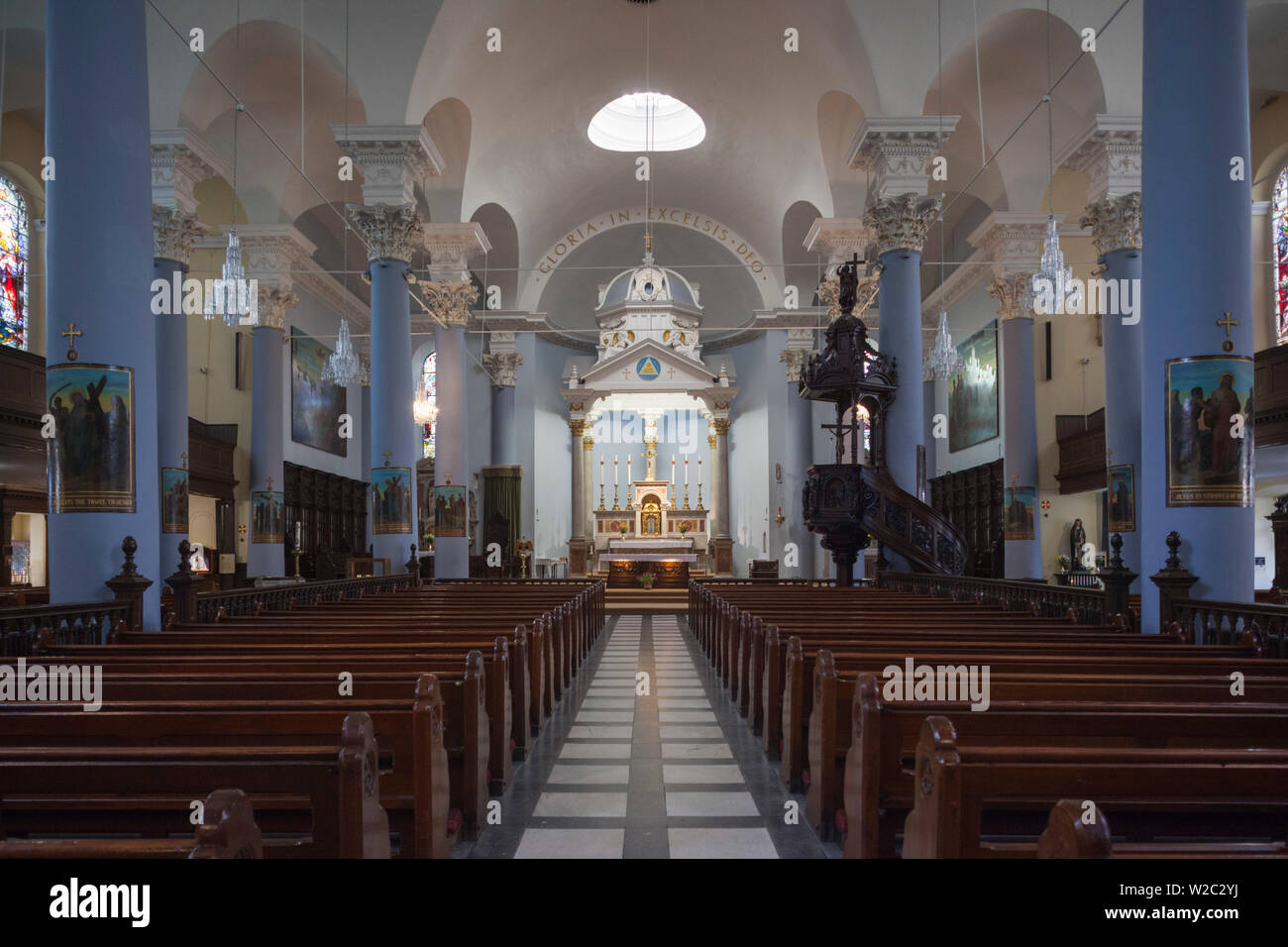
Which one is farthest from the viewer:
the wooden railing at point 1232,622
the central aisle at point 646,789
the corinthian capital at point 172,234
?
the corinthian capital at point 172,234

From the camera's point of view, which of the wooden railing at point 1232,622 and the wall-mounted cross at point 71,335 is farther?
the wall-mounted cross at point 71,335

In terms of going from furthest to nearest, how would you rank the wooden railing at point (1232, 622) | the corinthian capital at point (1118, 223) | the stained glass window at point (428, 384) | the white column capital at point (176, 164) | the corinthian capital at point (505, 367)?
the stained glass window at point (428, 384), the corinthian capital at point (505, 367), the white column capital at point (176, 164), the corinthian capital at point (1118, 223), the wooden railing at point (1232, 622)

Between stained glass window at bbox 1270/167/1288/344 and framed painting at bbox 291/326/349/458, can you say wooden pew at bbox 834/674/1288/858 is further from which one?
framed painting at bbox 291/326/349/458

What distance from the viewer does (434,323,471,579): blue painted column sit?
15.3 meters

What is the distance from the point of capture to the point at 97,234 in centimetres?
619

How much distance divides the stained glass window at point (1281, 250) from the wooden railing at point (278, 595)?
13917 millimetres

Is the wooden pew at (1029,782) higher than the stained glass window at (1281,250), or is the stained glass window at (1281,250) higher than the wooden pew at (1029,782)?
the stained glass window at (1281,250)

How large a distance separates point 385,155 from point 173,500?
5.57m

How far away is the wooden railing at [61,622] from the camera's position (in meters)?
5.14

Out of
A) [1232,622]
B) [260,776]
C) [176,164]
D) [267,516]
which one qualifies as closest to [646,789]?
[260,776]

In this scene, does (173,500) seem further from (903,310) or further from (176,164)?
(903,310)

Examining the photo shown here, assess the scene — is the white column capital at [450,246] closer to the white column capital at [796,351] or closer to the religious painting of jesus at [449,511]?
the religious painting of jesus at [449,511]

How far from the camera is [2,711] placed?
119 inches

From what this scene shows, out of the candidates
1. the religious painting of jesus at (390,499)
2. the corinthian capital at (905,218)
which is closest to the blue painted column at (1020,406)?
the corinthian capital at (905,218)
